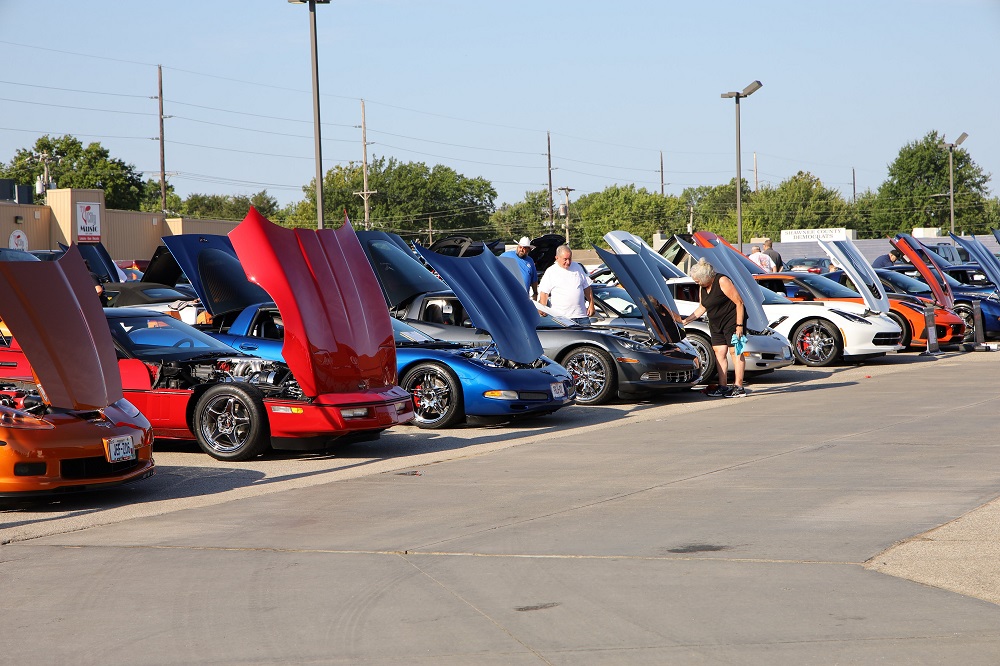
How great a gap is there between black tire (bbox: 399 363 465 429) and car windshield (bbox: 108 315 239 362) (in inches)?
76.5

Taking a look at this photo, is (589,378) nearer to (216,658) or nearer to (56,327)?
(56,327)

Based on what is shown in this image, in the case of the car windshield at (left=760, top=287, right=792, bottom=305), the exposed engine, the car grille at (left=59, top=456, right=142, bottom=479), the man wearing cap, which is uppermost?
the man wearing cap

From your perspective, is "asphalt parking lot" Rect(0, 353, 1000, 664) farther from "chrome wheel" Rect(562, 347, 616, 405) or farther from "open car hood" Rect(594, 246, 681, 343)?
"open car hood" Rect(594, 246, 681, 343)

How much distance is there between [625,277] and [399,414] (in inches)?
207

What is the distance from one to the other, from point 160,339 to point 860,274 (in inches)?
494

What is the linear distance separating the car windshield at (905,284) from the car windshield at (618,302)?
783 centimetres

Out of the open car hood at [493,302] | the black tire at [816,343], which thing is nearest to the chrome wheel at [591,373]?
the open car hood at [493,302]

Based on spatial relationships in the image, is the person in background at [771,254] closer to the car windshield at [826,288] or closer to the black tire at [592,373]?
the car windshield at [826,288]

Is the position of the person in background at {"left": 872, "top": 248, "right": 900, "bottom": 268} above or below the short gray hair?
above

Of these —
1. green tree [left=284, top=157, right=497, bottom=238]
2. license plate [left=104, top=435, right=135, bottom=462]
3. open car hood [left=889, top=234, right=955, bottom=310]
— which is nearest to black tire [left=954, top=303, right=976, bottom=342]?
open car hood [left=889, top=234, right=955, bottom=310]

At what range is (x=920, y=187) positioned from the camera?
105 metres

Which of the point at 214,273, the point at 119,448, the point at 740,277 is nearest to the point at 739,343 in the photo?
the point at 740,277

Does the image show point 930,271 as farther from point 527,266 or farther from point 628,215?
point 628,215

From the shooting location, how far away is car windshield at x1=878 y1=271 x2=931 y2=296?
874 inches
